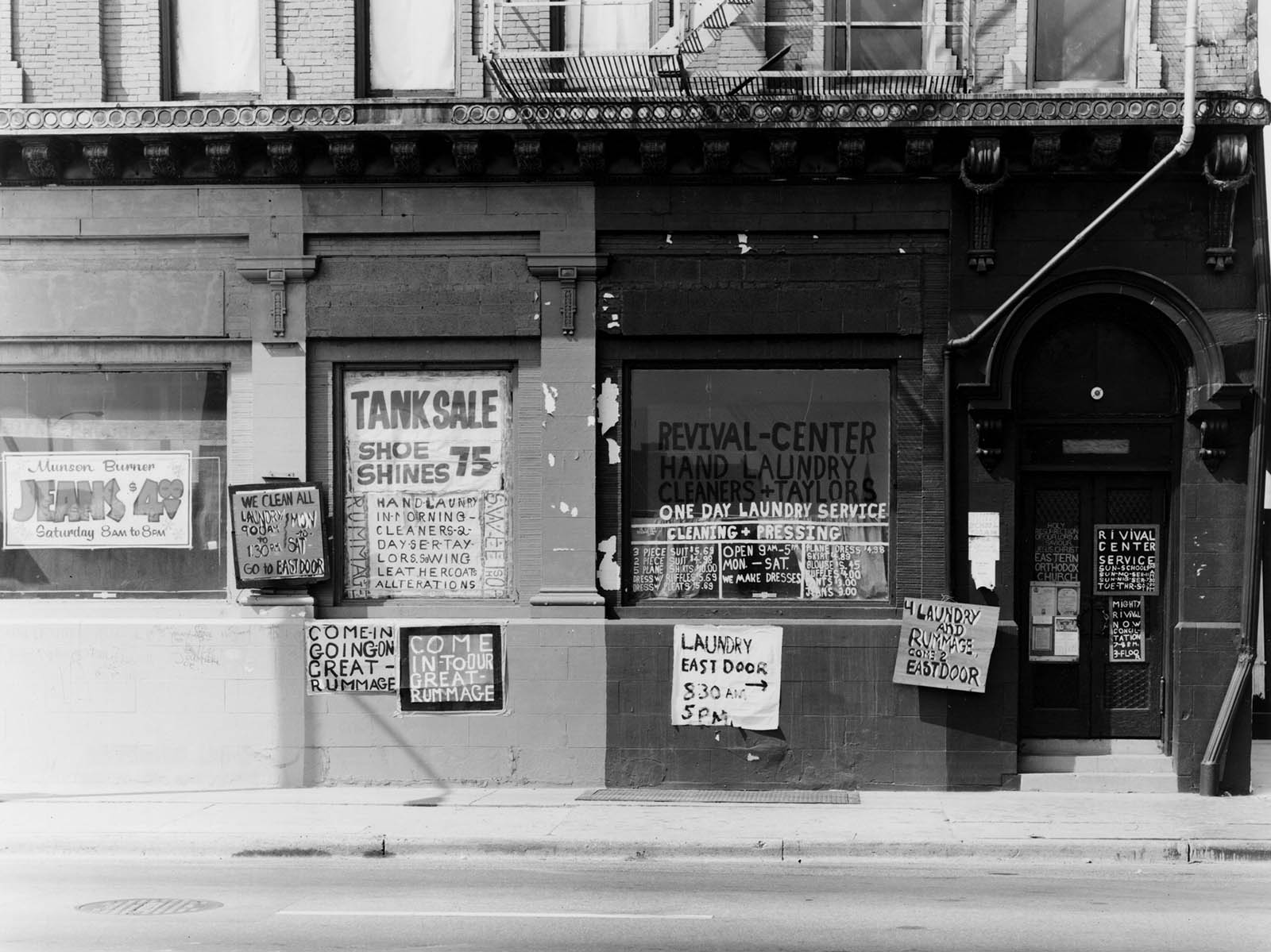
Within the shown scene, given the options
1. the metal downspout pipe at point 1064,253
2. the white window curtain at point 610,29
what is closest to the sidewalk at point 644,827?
the metal downspout pipe at point 1064,253

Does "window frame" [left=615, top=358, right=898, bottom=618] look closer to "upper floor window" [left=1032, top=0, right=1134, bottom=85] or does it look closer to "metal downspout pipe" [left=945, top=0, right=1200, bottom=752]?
"metal downspout pipe" [left=945, top=0, right=1200, bottom=752]

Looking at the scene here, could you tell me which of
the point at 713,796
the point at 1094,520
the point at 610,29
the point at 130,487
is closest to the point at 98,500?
the point at 130,487

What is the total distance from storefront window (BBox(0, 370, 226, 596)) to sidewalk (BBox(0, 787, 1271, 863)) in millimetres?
2088

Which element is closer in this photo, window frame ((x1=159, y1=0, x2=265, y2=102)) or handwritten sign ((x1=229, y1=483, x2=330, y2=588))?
handwritten sign ((x1=229, y1=483, x2=330, y2=588))

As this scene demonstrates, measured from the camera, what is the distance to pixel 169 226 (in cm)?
1323

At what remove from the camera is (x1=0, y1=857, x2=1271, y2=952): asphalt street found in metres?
7.79

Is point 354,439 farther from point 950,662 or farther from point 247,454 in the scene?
point 950,662

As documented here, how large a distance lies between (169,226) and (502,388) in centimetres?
346

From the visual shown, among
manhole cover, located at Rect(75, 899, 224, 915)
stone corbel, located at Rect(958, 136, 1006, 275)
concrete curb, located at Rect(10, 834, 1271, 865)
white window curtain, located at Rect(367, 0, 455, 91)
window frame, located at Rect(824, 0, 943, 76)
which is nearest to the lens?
manhole cover, located at Rect(75, 899, 224, 915)

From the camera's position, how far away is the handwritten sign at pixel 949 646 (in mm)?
12469

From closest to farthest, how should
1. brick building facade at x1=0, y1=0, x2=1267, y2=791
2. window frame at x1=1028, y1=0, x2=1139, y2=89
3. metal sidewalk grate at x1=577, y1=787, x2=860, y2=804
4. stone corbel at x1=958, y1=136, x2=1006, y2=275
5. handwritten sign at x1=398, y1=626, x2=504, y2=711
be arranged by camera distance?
1. metal sidewalk grate at x1=577, y1=787, x2=860, y2=804
2. stone corbel at x1=958, y1=136, x2=1006, y2=275
3. brick building facade at x1=0, y1=0, x2=1267, y2=791
4. window frame at x1=1028, y1=0, x2=1139, y2=89
5. handwritten sign at x1=398, y1=626, x2=504, y2=711

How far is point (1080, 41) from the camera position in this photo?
12852 millimetres

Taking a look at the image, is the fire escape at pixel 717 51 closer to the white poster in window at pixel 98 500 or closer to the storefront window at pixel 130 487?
the storefront window at pixel 130 487

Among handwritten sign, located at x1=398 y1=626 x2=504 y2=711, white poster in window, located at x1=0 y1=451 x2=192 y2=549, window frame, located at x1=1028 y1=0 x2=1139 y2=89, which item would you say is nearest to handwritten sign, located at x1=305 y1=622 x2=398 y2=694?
handwritten sign, located at x1=398 y1=626 x2=504 y2=711
